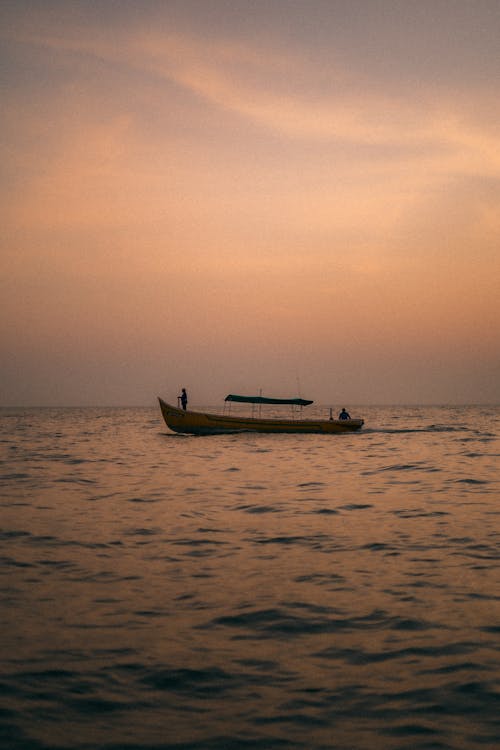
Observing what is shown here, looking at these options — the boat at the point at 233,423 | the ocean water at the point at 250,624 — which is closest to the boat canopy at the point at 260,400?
the boat at the point at 233,423

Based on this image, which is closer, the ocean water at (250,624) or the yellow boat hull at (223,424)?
the ocean water at (250,624)

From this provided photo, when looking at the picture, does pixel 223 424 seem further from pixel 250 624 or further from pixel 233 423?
pixel 250 624

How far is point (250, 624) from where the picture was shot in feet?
24.3

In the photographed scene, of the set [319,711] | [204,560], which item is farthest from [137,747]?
[204,560]

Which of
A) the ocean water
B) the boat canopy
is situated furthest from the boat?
the ocean water

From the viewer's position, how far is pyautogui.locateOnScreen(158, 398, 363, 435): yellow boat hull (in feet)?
159

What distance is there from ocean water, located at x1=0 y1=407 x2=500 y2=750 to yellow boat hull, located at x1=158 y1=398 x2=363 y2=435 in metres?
31.2

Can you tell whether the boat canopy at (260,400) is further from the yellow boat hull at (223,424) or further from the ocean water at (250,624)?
the ocean water at (250,624)

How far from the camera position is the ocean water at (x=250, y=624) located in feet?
16.6

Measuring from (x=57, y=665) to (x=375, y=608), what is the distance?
3905 millimetres

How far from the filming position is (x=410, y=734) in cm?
488

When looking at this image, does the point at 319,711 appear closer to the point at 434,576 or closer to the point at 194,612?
the point at 194,612

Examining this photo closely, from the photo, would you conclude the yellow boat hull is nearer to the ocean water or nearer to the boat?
the boat

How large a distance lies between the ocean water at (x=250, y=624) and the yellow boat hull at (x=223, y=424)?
3116cm
